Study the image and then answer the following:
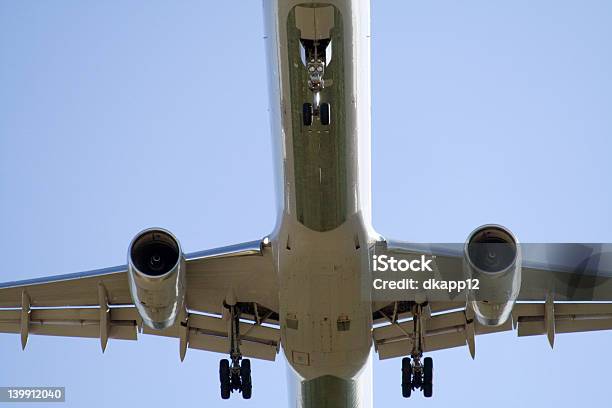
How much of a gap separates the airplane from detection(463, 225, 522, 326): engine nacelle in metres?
0.03

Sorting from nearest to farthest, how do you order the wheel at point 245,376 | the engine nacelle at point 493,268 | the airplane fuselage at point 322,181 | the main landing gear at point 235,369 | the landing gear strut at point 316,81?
the landing gear strut at point 316,81, the airplane fuselage at point 322,181, the engine nacelle at point 493,268, the main landing gear at point 235,369, the wheel at point 245,376

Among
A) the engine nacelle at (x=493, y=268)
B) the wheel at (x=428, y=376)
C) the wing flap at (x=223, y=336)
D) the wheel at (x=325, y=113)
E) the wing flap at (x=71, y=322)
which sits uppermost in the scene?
the wheel at (x=325, y=113)

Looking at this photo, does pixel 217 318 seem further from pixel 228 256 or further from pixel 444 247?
pixel 444 247

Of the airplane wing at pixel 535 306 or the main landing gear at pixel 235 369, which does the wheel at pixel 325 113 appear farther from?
the main landing gear at pixel 235 369

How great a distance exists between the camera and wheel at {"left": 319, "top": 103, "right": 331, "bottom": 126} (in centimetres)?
1648

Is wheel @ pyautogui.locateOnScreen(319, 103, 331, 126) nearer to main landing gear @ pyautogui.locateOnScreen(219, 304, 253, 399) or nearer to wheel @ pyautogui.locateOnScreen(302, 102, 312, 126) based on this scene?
wheel @ pyautogui.locateOnScreen(302, 102, 312, 126)

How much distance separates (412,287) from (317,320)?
252 centimetres

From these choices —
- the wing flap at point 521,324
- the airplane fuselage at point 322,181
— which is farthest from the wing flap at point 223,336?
the wing flap at point 521,324

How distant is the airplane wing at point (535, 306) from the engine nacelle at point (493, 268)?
1595 millimetres

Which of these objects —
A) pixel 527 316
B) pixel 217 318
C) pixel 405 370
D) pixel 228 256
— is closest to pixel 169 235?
pixel 228 256

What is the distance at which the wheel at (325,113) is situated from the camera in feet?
54.1

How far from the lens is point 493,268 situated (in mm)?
17719

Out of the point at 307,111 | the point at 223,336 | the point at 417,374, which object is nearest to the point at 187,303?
the point at 223,336

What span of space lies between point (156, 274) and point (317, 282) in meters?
2.70
